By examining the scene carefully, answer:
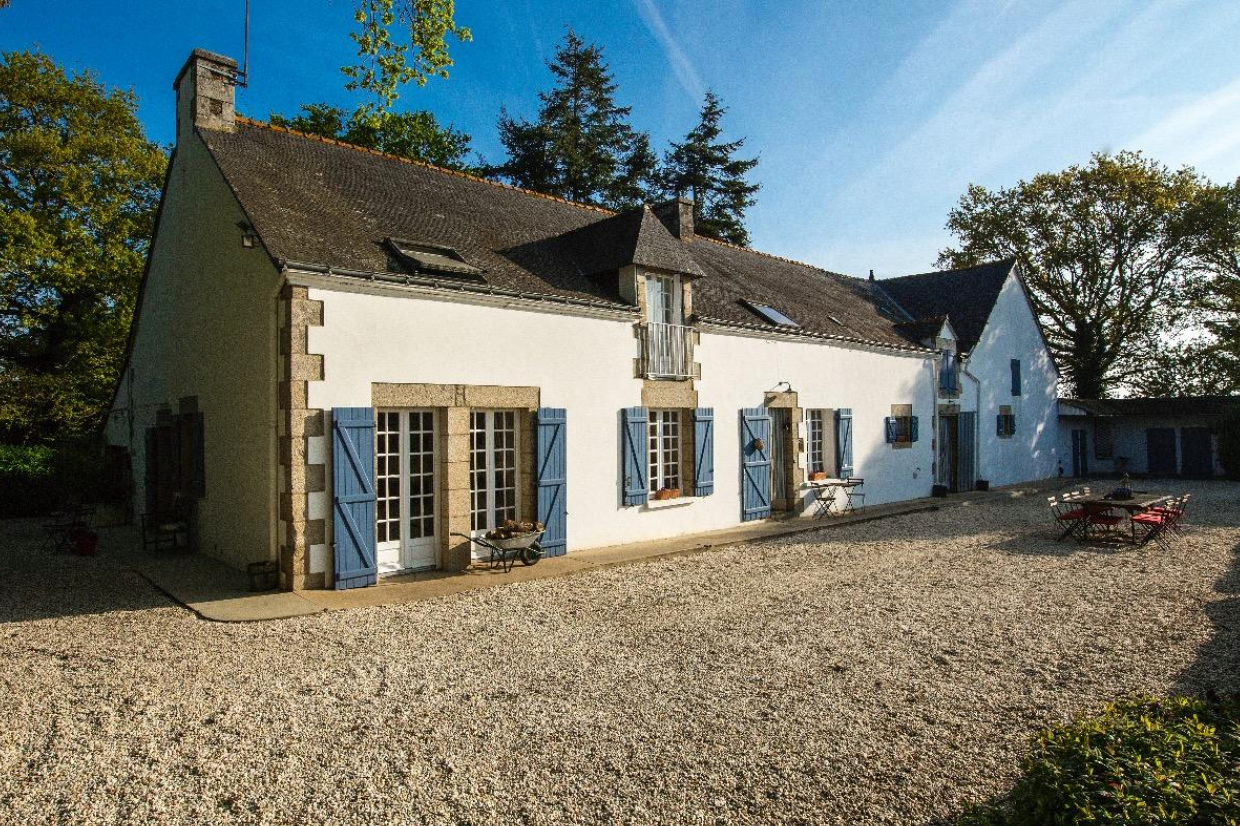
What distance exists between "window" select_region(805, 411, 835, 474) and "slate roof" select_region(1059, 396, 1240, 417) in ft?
45.3

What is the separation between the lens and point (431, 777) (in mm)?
3578

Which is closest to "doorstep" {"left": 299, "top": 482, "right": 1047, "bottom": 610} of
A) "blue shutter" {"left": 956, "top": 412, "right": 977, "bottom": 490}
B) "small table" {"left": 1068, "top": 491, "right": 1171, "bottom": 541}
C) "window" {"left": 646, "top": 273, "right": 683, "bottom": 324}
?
"small table" {"left": 1068, "top": 491, "right": 1171, "bottom": 541}

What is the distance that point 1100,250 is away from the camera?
A: 25922mm

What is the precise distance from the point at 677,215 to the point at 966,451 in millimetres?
9380

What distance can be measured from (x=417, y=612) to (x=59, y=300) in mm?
18462

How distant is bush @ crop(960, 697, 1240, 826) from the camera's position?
86.0 inches

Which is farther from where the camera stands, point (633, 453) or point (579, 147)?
point (579, 147)

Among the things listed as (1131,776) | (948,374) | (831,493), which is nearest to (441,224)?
(831,493)

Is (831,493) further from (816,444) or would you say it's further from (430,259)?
(430,259)

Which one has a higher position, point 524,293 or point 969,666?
point 524,293

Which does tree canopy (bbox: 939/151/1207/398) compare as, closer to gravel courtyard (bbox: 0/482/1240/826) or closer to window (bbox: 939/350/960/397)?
window (bbox: 939/350/960/397)

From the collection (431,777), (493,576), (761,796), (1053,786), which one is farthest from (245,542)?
(1053,786)

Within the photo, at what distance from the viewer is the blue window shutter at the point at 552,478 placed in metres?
9.19

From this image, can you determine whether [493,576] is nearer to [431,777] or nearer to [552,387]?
[552,387]
